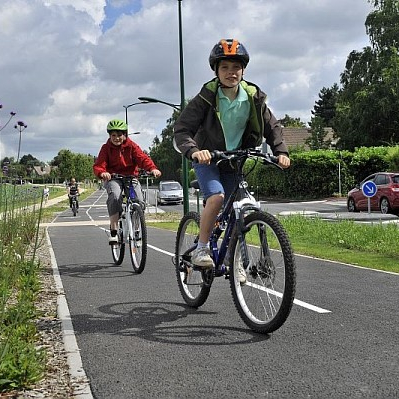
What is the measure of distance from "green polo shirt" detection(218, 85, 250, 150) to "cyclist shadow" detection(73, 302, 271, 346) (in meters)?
1.47

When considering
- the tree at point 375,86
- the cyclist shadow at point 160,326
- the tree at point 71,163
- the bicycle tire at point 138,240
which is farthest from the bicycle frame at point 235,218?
the tree at point 71,163

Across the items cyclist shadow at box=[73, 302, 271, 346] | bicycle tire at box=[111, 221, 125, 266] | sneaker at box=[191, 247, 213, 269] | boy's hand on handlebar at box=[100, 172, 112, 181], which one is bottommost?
cyclist shadow at box=[73, 302, 271, 346]

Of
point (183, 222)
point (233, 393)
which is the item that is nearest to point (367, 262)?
point (183, 222)

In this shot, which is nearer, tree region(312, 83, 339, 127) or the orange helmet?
the orange helmet

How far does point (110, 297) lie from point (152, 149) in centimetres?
13626

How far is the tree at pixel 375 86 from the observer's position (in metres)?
51.2

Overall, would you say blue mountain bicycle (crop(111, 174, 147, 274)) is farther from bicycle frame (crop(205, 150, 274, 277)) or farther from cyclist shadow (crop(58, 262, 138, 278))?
bicycle frame (crop(205, 150, 274, 277))

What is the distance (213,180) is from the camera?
492 centimetres

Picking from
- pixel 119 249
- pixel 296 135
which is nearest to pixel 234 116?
pixel 119 249

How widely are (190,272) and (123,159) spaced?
3.40 metres

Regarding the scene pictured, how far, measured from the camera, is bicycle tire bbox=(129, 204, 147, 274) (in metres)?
7.92

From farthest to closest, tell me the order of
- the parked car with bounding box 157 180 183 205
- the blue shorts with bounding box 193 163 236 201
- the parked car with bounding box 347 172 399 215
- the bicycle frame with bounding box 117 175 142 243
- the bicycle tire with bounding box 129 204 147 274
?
1. the parked car with bounding box 157 180 183 205
2. the parked car with bounding box 347 172 399 215
3. the bicycle frame with bounding box 117 175 142 243
4. the bicycle tire with bounding box 129 204 147 274
5. the blue shorts with bounding box 193 163 236 201

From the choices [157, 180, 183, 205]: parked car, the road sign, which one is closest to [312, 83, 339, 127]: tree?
[157, 180, 183, 205]: parked car

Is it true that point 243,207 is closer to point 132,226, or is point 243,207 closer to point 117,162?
point 132,226
